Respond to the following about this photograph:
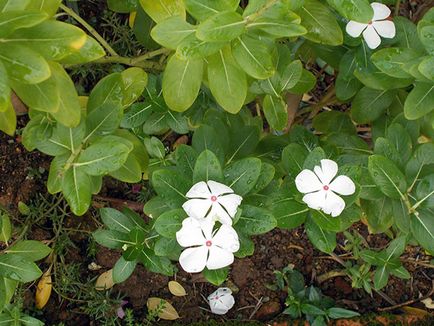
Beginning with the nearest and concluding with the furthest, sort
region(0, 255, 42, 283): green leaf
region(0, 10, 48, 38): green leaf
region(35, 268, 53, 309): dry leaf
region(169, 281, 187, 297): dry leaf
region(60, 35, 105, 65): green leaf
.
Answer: region(0, 10, 48, 38): green leaf → region(60, 35, 105, 65): green leaf → region(0, 255, 42, 283): green leaf → region(35, 268, 53, 309): dry leaf → region(169, 281, 187, 297): dry leaf

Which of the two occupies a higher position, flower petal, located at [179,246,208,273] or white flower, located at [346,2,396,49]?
white flower, located at [346,2,396,49]

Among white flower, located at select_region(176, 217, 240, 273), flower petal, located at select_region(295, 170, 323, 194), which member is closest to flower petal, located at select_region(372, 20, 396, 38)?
flower petal, located at select_region(295, 170, 323, 194)

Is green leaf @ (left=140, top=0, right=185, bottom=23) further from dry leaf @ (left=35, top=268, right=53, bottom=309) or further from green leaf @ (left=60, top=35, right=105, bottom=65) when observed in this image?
dry leaf @ (left=35, top=268, right=53, bottom=309)

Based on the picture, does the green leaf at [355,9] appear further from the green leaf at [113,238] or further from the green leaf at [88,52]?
the green leaf at [113,238]

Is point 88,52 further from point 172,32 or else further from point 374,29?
point 374,29

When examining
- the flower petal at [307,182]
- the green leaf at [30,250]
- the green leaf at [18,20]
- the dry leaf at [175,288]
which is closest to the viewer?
the green leaf at [18,20]

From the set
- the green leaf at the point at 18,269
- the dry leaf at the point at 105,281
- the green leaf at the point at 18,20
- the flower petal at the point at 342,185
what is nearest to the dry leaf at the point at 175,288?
the dry leaf at the point at 105,281
